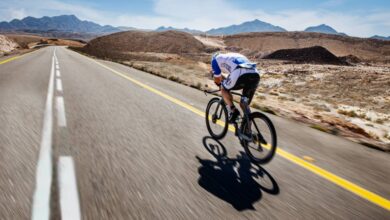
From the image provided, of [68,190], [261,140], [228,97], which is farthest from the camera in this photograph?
[228,97]

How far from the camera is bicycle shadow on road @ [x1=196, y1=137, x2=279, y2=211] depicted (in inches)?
121

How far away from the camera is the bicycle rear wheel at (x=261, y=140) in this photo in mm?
4164

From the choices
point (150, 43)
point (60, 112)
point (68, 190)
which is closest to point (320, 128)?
point (68, 190)

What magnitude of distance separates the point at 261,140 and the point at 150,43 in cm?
10017

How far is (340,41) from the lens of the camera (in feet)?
391

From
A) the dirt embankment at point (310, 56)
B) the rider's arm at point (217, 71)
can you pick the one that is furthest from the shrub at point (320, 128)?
the dirt embankment at point (310, 56)

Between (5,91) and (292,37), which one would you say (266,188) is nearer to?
(5,91)

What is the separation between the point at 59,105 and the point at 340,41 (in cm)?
13434

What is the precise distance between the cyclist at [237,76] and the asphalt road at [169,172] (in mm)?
825

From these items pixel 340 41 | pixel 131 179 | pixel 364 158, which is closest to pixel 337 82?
pixel 364 158

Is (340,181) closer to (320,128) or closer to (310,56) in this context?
(320,128)

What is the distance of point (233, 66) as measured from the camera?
15.7 feet

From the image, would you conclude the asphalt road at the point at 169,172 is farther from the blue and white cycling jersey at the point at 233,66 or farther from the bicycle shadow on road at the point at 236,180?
the blue and white cycling jersey at the point at 233,66

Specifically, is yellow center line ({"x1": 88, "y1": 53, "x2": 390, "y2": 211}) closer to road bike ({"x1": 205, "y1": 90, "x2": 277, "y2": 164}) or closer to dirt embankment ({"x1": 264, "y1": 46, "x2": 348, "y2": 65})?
road bike ({"x1": 205, "y1": 90, "x2": 277, "y2": 164})
